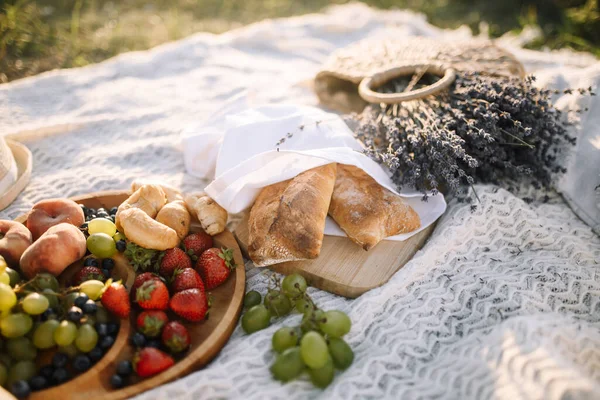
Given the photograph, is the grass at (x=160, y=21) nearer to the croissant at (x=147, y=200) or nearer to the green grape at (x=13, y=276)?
the croissant at (x=147, y=200)

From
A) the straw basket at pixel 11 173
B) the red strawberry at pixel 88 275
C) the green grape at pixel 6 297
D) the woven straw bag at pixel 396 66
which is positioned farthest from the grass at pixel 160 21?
the green grape at pixel 6 297

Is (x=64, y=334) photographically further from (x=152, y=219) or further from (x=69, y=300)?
(x=152, y=219)

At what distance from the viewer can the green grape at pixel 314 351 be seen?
47.6 inches

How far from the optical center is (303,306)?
1.38m

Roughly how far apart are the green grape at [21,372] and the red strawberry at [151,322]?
0.29 metres

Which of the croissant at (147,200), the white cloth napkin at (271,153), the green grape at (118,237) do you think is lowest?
the green grape at (118,237)

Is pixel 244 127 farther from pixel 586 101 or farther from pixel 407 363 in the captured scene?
pixel 586 101

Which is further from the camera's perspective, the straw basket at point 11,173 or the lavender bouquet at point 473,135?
the straw basket at point 11,173

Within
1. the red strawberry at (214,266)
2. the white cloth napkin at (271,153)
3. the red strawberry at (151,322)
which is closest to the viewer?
the red strawberry at (151,322)

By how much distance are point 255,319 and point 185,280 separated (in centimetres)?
25

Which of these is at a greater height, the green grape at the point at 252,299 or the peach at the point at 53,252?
the peach at the point at 53,252

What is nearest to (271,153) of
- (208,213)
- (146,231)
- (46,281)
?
(208,213)

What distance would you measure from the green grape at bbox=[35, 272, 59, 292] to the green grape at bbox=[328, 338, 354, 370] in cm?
83

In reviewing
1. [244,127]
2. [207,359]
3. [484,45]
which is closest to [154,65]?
[244,127]
